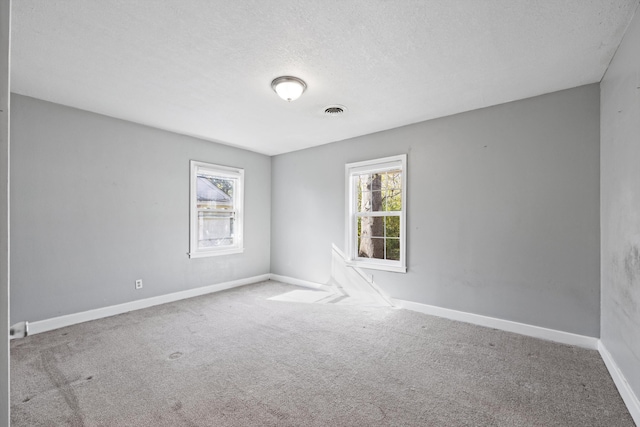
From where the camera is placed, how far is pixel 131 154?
3.90m

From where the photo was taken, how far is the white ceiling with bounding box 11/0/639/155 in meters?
1.88

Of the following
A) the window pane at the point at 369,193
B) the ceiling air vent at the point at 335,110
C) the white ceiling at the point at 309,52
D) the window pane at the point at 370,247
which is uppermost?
the white ceiling at the point at 309,52

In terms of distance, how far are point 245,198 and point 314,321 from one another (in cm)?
272

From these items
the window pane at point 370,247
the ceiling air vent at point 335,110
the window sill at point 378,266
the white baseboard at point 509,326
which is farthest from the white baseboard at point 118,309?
the ceiling air vent at point 335,110

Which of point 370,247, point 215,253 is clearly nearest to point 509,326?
point 370,247

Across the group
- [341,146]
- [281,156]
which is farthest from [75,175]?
[341,146]

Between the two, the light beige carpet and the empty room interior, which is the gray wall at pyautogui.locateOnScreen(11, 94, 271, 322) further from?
the light beige carpet

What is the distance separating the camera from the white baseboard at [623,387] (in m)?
1.82

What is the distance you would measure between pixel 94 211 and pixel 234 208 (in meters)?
2.06

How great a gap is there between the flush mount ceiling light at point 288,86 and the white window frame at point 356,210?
1799mm

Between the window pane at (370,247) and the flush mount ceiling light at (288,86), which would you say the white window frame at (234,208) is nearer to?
the window pane at (370,247)

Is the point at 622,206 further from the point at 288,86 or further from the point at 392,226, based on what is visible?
the point at 288,86

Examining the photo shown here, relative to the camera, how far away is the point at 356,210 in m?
4.68

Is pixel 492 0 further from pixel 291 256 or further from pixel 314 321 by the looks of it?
pixel 291 256
